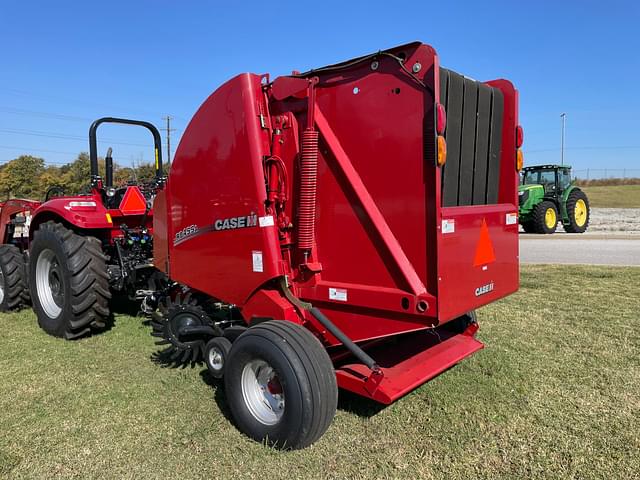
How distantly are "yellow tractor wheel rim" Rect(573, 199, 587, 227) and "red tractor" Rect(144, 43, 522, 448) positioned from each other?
56.3 ft

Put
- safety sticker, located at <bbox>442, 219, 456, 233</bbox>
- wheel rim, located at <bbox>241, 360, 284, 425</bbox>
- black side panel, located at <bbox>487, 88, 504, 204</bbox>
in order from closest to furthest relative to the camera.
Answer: safety sticker, located at <bbox>442, 219, 456, 233</bbox>
wheel rim, located at <bbox>241, 360, 284, 425</bbox>
black side panel, located at <bbox>487, 88, 504, 204</bbox>

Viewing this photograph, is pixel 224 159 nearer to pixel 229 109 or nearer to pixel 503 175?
pixel 229 109

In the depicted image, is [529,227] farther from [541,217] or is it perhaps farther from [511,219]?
[511,219]

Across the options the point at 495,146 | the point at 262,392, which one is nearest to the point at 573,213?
the point at 495,146

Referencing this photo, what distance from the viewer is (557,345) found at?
4980 millimetres

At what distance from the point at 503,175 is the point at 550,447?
1.95 metres

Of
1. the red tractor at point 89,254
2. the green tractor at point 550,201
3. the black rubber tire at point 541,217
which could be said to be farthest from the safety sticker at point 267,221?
the black rubber tire at point 541,217

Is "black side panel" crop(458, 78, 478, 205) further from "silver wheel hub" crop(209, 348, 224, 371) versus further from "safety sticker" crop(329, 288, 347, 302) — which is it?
"silver wheel hub" crop(209, 348, 224, 371)

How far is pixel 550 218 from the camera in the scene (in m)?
17.8

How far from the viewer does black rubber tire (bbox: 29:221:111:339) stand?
5.01 meters

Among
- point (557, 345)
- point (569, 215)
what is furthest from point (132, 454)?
point (569, 215)

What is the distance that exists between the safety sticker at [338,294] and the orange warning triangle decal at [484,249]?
0.88 metres

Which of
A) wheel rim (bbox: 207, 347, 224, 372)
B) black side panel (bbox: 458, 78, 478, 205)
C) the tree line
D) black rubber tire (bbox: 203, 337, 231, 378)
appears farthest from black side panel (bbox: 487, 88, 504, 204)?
the tree line

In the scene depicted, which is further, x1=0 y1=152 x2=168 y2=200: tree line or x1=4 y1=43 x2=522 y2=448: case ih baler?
x1=0 y1=152 x2=168 y2=200: tree line
